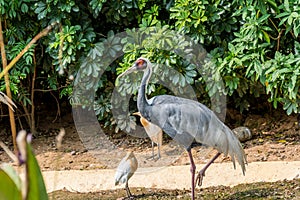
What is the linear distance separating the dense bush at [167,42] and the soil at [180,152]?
34 cm

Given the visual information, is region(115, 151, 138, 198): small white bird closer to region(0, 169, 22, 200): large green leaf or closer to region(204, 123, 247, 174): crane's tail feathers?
region(204, 123, 247, 174): crane's tail feathers

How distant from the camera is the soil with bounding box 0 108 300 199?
17.2ft

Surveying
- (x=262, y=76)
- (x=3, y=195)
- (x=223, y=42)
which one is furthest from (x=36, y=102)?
(x=3, y=195)

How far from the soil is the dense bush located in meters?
0.34

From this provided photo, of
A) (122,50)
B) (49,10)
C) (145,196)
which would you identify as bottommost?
(145,196)

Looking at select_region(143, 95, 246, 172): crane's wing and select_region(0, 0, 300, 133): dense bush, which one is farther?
select_region(0, 0, 300, 133): dense bush

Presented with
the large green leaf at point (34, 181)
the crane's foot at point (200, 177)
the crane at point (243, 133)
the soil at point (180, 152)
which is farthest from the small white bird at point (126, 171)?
the large green leaf at point (34, 181)

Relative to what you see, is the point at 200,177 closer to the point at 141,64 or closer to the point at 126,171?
the point at 126,171

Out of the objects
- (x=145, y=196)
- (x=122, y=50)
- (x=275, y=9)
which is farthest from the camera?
(x=122, y=50)

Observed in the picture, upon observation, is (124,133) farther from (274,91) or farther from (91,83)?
(274,91)

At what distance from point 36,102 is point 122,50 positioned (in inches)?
78.6

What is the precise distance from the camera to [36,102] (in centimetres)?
816

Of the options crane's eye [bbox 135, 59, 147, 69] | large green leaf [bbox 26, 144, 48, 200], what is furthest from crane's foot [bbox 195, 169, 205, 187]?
large green leaf [bbox 26, 144, 48, 200]

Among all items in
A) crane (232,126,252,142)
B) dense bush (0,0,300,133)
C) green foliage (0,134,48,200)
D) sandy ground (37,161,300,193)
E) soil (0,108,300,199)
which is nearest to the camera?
green foliage (0,134,48,200)
